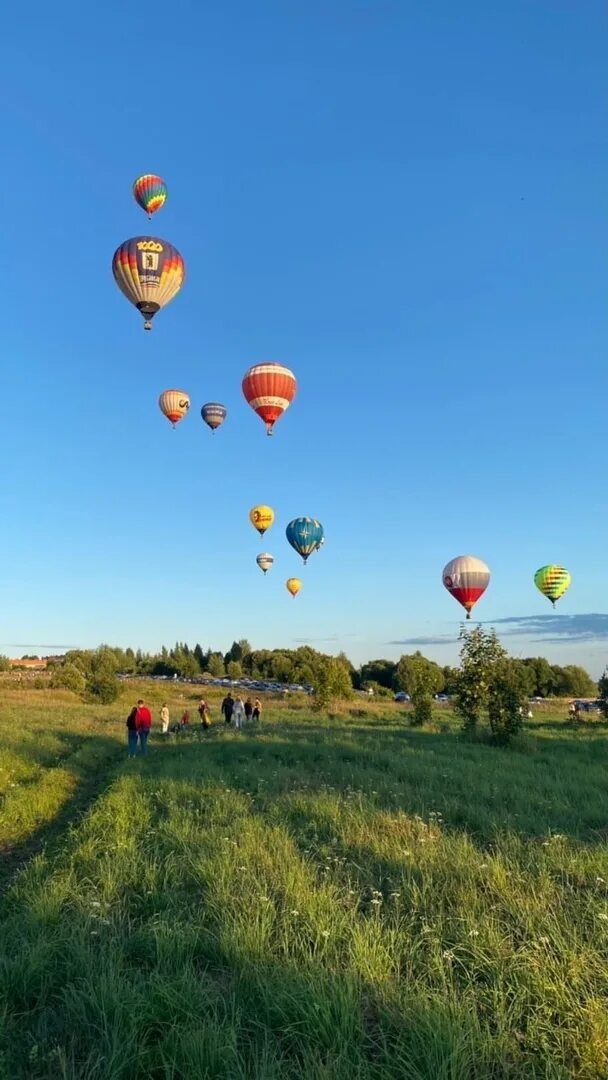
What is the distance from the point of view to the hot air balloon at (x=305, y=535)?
151 ft

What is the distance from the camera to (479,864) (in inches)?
280

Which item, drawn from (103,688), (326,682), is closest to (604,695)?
(326,682)

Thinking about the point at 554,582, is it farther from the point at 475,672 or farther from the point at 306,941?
the point at 306,941

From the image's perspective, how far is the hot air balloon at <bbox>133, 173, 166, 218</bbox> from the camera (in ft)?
132

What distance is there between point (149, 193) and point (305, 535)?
21.9 m

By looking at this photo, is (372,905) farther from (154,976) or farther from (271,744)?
(271,744)

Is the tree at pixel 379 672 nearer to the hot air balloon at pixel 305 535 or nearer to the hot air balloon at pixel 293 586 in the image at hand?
the hot air balloon at pixel 293 586

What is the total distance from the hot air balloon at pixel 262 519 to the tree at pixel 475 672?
25.7 meters

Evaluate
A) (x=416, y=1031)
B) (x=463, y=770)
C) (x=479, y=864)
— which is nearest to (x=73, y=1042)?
(x=416, y=1031)

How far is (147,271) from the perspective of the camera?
28.7 metres

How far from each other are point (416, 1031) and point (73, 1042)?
2027 millimetres

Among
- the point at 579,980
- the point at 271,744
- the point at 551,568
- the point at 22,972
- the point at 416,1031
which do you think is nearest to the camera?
the point at 416,1031

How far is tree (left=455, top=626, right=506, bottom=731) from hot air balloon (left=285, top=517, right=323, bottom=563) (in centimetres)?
1858

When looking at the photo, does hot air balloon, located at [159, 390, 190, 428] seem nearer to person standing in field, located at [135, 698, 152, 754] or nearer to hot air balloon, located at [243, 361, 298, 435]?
hot air balloon, located at [243, 361, 298, 435]
